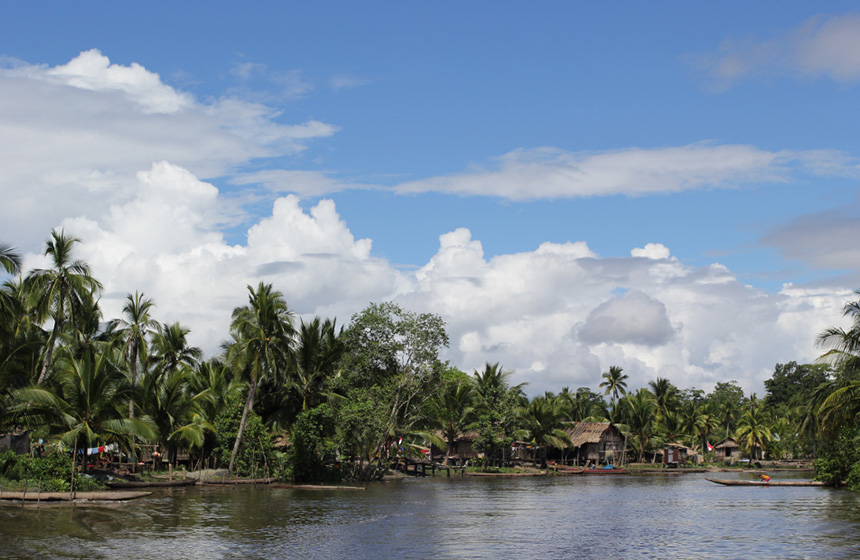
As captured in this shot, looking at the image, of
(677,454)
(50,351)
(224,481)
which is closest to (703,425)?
(677,454)

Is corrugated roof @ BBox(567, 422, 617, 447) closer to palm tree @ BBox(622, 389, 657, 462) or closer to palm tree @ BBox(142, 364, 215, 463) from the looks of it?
palm tree @ BBox(622, 389, 657, 462)

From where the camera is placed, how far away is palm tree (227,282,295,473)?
4622 cm

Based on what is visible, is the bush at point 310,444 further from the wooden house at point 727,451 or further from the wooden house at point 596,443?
the wooden house at point 727,451

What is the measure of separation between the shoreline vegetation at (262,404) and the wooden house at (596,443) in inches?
9.1

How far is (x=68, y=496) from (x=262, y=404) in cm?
2338

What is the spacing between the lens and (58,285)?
129 feet

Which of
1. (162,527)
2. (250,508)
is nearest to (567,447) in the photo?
(250,508)

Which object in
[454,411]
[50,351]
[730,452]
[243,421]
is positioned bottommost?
[730,452]

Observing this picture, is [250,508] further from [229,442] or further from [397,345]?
[397,345]

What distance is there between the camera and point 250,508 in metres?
33.8

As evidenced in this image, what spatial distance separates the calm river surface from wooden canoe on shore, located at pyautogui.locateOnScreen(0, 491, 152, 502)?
1.45 feet

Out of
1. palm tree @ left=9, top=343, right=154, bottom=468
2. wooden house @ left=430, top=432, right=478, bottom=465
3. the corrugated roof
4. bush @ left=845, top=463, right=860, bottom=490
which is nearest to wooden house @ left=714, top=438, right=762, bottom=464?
the corrugated roof

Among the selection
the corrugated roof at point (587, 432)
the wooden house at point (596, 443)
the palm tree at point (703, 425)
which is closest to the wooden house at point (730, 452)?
the palm tree at point (703, 425)

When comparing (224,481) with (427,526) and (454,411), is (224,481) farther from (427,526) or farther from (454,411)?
(454,411)
